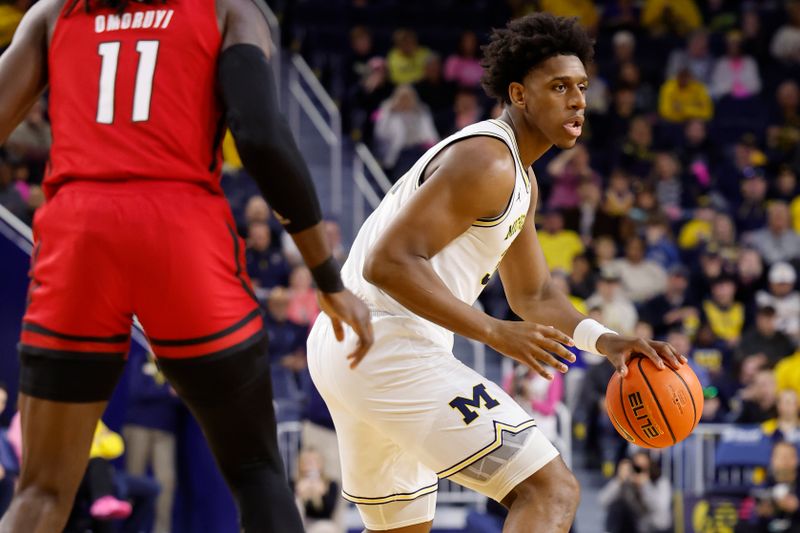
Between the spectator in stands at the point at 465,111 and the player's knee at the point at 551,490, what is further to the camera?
the spectator in stands at the point at 465,111

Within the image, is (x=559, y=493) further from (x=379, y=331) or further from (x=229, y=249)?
(x=229, y=249)

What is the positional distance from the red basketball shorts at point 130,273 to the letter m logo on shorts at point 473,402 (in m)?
1.07

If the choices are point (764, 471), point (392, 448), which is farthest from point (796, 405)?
point (392, 448)

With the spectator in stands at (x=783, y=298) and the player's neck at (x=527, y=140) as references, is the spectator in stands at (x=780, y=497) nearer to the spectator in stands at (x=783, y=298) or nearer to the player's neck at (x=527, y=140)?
the spectator in stands at (x=783, y=298)

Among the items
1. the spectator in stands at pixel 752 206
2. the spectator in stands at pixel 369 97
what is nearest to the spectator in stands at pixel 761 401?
the spectator in stands at pixel 752 206

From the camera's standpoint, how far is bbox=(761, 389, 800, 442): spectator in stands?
1006cm

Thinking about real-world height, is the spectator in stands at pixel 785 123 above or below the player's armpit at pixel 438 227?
below

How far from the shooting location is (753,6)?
16.6 m

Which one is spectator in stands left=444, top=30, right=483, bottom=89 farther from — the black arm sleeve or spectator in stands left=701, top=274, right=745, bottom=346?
the black arm sleeve

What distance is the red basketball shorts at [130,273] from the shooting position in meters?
3.28

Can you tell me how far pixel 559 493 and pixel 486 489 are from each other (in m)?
0.27

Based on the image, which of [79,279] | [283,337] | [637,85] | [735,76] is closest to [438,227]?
[79,279]

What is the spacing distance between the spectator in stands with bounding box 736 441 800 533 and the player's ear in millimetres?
5891

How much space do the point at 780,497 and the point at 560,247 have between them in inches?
153
